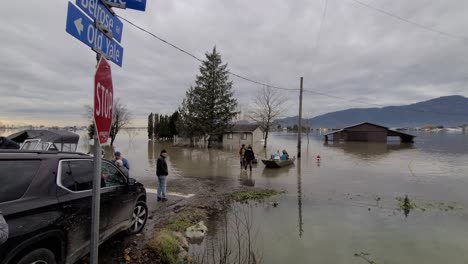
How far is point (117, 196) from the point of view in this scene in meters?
5.20

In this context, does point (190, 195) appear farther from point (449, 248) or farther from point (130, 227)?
point (449, 248)

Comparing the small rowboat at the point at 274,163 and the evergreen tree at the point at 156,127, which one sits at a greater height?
the evergreen tree at the point at 156,127

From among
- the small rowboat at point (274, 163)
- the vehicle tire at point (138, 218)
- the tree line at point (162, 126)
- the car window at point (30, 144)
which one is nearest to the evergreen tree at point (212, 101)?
the tree line at point (162, 126)

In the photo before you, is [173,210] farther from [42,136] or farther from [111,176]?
[42,136]

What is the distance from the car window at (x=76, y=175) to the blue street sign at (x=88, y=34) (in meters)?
1.99

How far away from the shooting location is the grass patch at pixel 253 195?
1056 centimetres

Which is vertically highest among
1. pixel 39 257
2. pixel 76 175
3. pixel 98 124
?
pixel 98 124

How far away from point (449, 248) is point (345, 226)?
2.36 metres

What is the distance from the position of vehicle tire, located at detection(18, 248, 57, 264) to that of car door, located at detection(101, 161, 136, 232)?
149 centimetres

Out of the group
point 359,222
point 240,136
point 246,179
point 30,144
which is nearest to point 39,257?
point 359,222

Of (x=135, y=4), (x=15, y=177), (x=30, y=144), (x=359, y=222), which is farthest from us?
(x=30, y=144)

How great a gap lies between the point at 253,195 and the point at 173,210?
11.9 ft

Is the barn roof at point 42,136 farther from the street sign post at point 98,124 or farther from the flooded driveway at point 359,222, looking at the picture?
the street sign post at point 98,124

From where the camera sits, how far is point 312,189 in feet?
42.3
